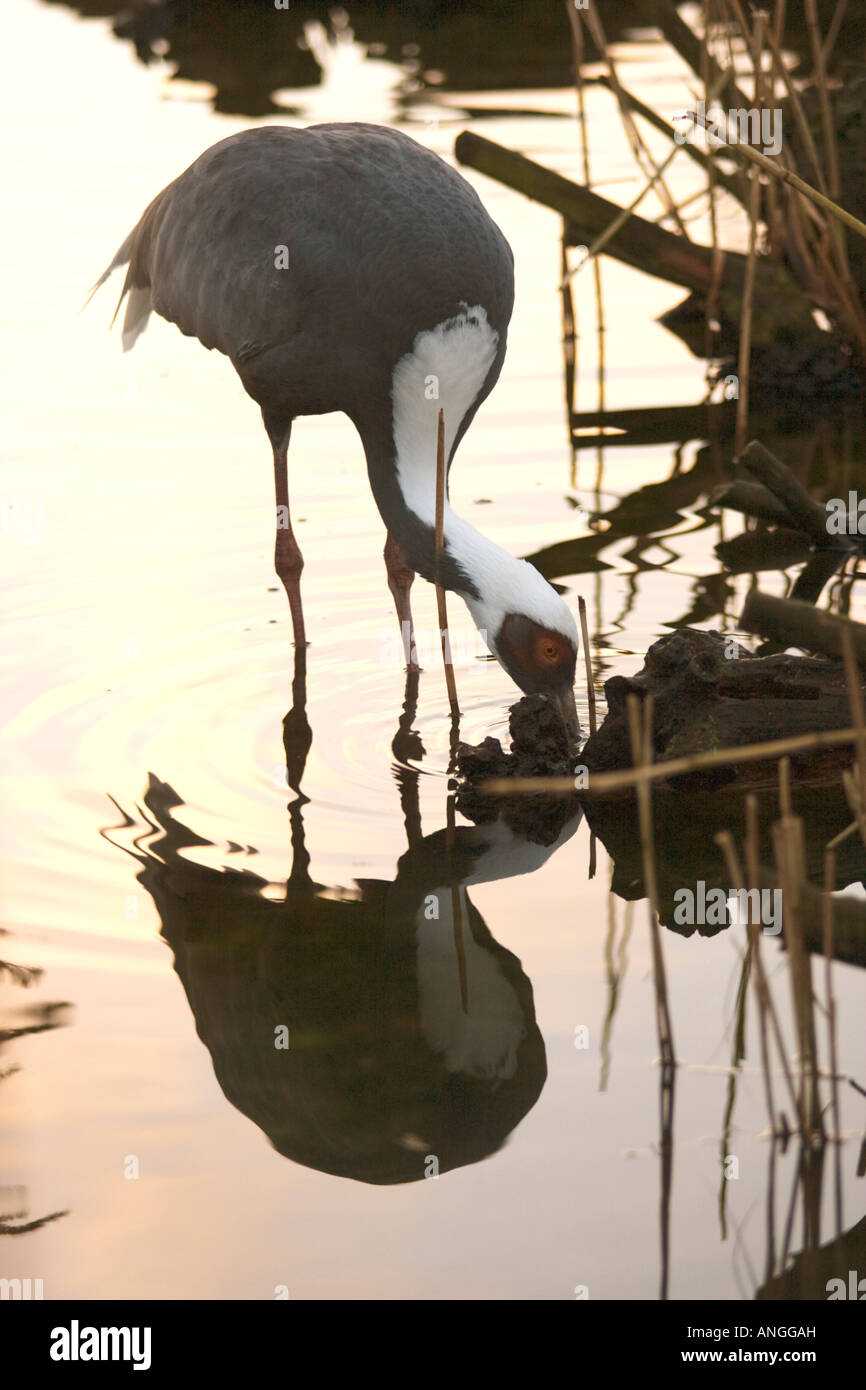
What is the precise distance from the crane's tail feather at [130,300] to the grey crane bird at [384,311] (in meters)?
1.10

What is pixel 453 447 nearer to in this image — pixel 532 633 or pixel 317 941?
pixel 532 633

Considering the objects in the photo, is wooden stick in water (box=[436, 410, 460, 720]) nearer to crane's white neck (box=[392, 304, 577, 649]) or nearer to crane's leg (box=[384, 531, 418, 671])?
crane's white neck (box=[392, 304, 577, 649])

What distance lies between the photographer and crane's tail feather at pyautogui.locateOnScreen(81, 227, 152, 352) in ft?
25.9

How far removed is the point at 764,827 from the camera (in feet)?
18.3

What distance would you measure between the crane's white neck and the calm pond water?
23.3 inches

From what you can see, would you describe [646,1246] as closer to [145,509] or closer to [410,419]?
[410,419]

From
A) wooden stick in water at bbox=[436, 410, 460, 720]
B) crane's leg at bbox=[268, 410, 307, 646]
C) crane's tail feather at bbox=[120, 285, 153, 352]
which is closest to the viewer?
wooden stick in water at bbox=[436, 410, 460, 720]

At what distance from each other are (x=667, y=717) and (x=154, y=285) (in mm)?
3055

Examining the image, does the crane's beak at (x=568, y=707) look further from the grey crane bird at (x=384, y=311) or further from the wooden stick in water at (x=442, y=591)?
the wooden stick in water at (x=442, y=591)

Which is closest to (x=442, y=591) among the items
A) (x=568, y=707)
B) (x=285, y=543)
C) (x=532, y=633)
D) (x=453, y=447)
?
(x=532, y=633)

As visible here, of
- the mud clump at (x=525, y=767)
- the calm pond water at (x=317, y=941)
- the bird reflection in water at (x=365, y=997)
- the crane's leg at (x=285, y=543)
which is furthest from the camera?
the crane's leg at (x=285, y=543)

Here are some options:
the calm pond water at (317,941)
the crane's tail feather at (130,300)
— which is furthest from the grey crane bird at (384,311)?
the crane's tail feather at (130,300)

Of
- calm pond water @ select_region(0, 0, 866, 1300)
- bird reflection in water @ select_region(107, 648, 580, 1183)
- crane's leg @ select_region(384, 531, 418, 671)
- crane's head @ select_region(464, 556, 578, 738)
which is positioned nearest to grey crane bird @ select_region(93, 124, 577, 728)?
crane's head @ select_region(464, 556, 578, 738)

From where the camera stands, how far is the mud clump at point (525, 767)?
5.65 meters
